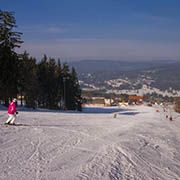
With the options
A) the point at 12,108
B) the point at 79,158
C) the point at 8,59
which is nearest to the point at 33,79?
the point at 8,59

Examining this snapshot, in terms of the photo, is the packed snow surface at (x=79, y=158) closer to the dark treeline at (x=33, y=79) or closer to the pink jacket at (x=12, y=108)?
the pink jacket at (x=12, y=108)

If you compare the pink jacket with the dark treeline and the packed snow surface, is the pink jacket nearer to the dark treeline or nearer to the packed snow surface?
the packed snow surface

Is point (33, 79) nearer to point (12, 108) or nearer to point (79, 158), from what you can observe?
point (12, 108)

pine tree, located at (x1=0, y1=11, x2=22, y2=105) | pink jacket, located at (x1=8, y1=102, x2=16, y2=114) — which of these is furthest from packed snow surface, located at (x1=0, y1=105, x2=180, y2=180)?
pine tree, located at (x1=0, y1=11, x2=22, y2=105)

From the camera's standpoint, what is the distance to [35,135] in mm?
18828

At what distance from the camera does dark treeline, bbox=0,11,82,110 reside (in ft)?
171

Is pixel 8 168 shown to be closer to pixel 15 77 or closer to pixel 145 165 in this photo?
pixel 145 165

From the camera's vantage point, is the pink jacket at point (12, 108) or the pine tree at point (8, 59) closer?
the pink jacket at point (12, 108)

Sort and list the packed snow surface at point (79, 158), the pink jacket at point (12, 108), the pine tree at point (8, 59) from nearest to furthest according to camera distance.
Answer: the packed snow surface at point (79, 158) < the pink jacket at point (12, 108) < the pine tree at point (8, 59)

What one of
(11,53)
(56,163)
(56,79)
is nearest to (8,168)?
(56,163)

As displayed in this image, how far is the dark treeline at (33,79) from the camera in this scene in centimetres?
5223

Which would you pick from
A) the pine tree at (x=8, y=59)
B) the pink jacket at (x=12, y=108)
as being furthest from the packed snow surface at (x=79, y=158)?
the pine tree at (x=8, y=59)

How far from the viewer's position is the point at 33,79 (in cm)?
6412

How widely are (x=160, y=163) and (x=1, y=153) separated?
588 cm
